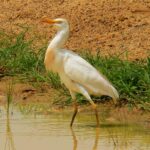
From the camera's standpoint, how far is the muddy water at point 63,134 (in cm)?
912

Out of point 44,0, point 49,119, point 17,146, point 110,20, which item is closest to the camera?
point 17,146

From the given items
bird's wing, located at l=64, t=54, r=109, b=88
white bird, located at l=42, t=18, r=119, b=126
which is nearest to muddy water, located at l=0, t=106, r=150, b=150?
white bird, located at l=42, t=18, r=119, b=126

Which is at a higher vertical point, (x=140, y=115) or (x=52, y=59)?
(x=52, y=59)

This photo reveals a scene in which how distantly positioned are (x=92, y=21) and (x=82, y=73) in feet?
12.3

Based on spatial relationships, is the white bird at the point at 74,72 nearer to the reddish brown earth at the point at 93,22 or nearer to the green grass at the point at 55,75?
the green grass at the point at 55,75

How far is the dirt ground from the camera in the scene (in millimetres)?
13312

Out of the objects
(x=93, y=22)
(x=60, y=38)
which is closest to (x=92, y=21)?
(x=93, y=22)

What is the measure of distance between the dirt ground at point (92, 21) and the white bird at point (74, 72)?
2.45 meters

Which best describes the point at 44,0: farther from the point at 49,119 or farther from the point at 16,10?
the point at 49,119

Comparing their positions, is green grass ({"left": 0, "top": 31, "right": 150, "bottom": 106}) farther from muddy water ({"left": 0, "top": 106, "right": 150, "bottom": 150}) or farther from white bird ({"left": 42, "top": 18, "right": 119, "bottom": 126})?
muddy water ({"left": 0, "top": 106, "right": 150, "bottom": 150})

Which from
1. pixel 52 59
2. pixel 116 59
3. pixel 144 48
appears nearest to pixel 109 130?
pixel 52 59

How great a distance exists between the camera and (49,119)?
34.1ft

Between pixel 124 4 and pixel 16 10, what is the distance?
71.3 inches

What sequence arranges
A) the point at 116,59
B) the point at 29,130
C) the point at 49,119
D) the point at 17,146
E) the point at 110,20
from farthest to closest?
the point at 110,20 → the point at 116,59 → the point at 49,119 → the point at 29,130 → the point at 17,146
